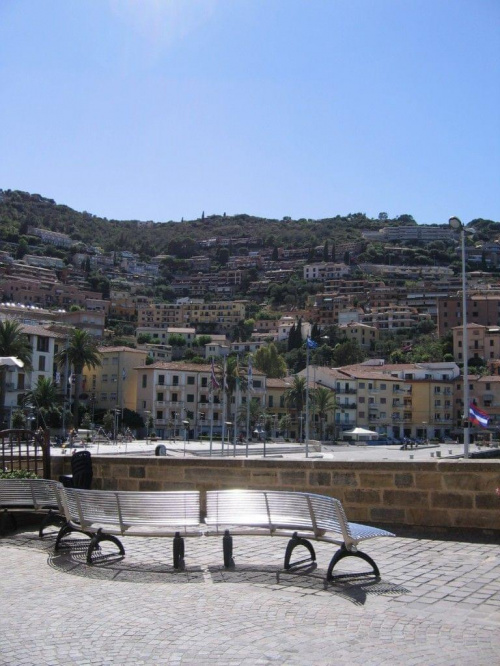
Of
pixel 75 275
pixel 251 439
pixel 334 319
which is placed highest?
pixel 75 275

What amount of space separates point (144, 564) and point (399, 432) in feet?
316

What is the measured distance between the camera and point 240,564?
7.87 meters

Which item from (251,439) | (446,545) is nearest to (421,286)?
(251,439)

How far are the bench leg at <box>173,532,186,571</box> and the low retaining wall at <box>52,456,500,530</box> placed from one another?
10.6ft

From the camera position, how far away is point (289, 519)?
7734 mm

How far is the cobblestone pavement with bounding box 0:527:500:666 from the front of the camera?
16.5 ft

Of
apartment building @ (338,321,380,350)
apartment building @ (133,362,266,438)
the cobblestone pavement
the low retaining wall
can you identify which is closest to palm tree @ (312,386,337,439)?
apartment building @ (133,362,266,438)

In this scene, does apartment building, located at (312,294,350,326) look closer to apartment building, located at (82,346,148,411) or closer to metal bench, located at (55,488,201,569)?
apartment building, located at (82,346,148,411)

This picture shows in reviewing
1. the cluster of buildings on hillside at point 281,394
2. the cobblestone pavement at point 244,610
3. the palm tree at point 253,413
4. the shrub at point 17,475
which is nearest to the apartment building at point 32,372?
the cluster of buildings on hillside at point 281,394

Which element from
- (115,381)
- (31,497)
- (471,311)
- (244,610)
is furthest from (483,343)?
(244,610)

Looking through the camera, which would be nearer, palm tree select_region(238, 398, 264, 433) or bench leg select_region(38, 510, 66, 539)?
bench leg select_region(38, 510, 66, 539)

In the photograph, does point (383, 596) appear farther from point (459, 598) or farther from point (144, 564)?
point (144, 564)

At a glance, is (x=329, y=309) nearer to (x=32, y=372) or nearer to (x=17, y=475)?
(x=32, y=372)

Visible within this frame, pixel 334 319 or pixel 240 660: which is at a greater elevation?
pixel 334 319
